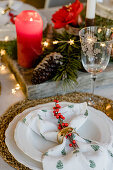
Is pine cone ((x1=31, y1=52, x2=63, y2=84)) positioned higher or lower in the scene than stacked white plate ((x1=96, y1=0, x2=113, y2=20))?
lower

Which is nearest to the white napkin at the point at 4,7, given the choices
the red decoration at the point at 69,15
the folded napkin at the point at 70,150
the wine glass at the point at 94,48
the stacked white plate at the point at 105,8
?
the red decoration at the point at 69,15

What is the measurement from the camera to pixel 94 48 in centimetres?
65

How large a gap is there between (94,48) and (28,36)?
257 mm

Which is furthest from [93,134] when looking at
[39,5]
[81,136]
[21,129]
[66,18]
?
[39,5]

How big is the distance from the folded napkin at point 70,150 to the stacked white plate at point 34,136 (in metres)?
0.02

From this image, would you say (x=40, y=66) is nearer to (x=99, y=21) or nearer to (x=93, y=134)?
(x=93, y=134)

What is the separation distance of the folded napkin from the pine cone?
0.48 feet

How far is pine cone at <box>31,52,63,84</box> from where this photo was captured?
2.41 feet

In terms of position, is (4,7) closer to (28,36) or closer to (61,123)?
(28,36)

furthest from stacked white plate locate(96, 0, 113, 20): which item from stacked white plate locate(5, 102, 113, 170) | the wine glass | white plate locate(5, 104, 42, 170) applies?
A: white plate locate(5, 104, 42, 170)

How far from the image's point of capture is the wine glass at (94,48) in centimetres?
65

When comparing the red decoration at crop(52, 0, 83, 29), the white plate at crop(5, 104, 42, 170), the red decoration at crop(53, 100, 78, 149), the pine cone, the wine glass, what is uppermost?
the red decoration at crop(52, 0, 83, 29)

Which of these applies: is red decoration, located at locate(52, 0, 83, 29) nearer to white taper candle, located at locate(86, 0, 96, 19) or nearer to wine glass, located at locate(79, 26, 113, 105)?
white taper candle, located at locate(86, 0, 96, 19)

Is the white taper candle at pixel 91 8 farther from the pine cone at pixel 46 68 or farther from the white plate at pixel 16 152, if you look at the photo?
the white plate at pixel 16 152
